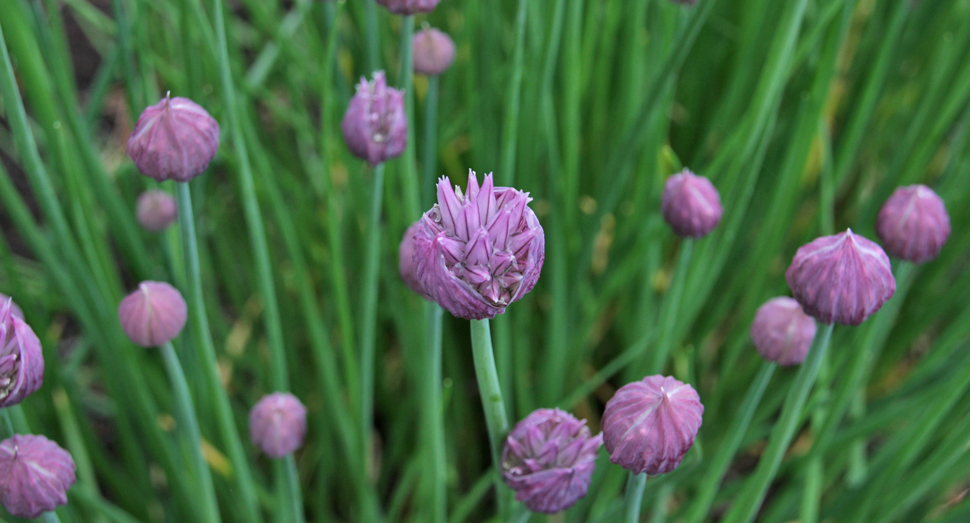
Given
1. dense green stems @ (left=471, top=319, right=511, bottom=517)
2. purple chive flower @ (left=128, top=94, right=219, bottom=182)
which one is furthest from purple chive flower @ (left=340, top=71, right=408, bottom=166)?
dense green stems @ (left=471, top=319, right=511, bottom=517)

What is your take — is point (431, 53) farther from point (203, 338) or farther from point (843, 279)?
point (843, 279)

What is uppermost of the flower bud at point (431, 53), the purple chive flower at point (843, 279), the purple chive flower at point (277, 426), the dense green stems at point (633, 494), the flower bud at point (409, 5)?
the flower bud at point (409, 5)

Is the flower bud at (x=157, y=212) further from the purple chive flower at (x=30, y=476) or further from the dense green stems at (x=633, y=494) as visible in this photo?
the dense green stems at (x=633, y=494)

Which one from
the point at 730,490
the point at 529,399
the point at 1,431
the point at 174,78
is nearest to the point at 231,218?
the point at 174,78

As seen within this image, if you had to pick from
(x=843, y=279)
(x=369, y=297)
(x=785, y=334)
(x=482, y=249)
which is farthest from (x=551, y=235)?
(x=482, y=249)

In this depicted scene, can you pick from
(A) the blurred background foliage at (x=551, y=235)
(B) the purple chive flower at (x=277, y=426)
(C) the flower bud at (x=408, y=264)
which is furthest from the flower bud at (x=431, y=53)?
(B) the purple chive flower at (x=277, y=426)

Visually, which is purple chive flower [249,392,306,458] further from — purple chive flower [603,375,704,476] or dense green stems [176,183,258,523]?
purple chive flower [603,375,704,476]
